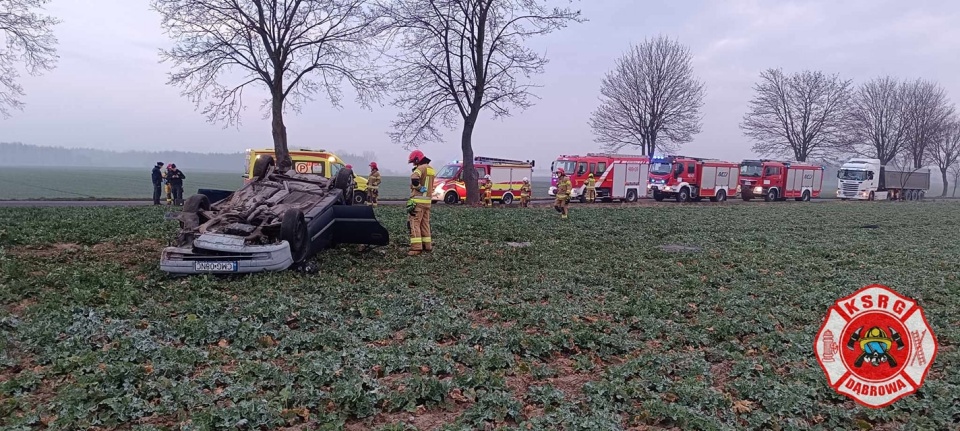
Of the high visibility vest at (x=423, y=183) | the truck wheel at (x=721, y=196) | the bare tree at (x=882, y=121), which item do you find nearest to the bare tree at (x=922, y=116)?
the bare tree at (x=882, y=121)

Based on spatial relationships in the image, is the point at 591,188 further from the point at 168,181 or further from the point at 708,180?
the point at 168,181

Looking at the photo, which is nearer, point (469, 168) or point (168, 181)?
point (168, 181)

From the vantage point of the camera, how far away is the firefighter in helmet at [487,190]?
28.2 m

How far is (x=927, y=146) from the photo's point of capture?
2447 inches

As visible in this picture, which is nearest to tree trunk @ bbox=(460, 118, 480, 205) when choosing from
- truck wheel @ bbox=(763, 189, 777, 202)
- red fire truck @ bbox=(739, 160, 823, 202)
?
red fire truck @ bbox=(739, 160, 823, 202)

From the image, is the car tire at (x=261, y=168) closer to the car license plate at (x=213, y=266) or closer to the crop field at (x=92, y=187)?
the car license plate at (x=213, y=266)

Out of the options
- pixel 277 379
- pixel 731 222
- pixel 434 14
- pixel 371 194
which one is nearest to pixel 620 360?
pixel 277 379

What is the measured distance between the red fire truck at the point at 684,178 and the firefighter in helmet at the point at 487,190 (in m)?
13.0

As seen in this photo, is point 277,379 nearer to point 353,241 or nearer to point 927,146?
point 353,241

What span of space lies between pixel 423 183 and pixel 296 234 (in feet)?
10.6

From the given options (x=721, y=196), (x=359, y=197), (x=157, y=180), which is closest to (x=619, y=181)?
(x=721, y=196)

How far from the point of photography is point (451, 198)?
1123 inches

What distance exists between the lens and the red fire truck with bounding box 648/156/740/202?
121 feet

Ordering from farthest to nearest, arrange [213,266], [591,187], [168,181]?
1. [591,187]
2. [168,181]
3. [213,266]
